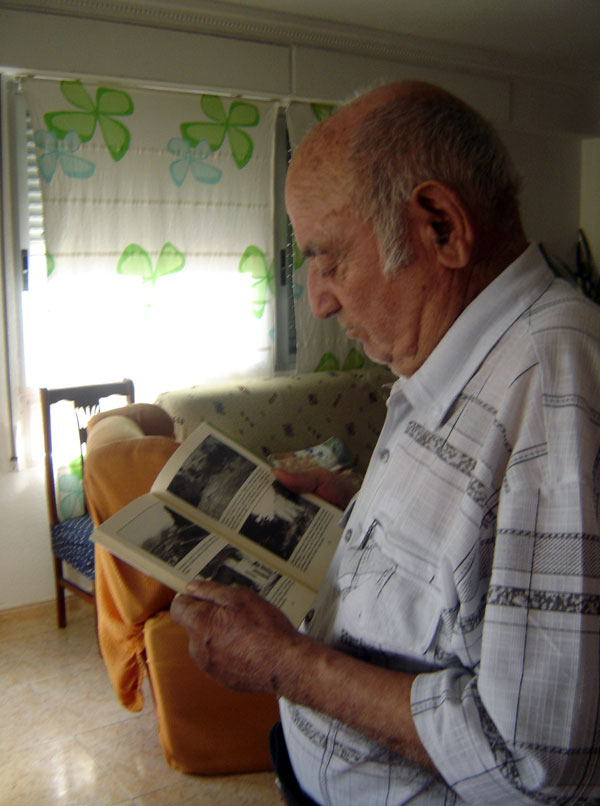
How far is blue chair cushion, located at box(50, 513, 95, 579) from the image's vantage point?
2.62 metres

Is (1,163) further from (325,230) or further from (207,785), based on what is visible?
(325,230)

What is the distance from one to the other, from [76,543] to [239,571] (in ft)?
5.97

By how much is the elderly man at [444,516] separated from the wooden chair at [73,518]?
1.96m

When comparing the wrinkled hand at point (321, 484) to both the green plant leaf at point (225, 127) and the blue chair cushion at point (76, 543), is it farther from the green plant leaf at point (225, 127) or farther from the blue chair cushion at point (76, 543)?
the green plant leaf at point (225, 127)

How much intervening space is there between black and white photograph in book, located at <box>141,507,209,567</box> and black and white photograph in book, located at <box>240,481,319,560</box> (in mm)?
89

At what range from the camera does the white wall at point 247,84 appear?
2852mm

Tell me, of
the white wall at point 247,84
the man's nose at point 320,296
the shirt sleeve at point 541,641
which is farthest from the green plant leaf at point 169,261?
the shirt sleeve at point 541,641

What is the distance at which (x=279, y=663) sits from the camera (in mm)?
739

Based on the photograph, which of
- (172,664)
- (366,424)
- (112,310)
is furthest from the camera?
(366,424)

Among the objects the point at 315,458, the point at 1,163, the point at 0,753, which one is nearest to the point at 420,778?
the point at 0,753

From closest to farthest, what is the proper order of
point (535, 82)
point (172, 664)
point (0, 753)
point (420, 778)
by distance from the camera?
point (420, 778)
point (172, 664)
point (0, 753)
point (535, 82)

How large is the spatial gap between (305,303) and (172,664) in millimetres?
2037

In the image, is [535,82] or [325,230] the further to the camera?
[535,82]

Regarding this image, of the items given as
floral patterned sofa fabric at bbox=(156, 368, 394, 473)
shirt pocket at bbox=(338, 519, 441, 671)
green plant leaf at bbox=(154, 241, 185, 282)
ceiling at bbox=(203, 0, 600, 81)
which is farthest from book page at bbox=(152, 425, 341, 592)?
ceiling at bbox=(203, 0, 600, 81)
